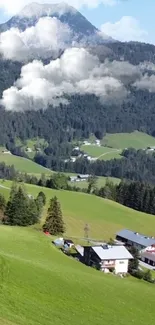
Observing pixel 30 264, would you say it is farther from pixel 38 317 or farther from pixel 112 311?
pixel 38 317

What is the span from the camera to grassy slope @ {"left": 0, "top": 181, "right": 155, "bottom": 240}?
104 meters


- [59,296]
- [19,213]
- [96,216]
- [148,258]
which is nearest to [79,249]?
[19,213]

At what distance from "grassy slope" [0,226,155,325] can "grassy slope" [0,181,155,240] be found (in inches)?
1807

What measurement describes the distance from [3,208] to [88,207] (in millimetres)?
40075

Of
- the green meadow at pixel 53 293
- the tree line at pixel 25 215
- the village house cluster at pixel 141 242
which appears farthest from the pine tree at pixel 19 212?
the village house cluster at pixel 141 242

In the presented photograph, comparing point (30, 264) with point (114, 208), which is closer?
point (30, 264)

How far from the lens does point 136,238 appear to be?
9881 centimetres

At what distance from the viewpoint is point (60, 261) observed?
2147 inches

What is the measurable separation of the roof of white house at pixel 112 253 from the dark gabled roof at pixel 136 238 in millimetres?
24652

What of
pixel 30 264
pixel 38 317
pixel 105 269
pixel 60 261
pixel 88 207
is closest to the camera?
pixel 38 317

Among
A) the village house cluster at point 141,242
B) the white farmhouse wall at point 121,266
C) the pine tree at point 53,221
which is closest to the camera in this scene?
the white farmhouse wall at point 121,266

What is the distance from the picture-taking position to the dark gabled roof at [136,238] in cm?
9590

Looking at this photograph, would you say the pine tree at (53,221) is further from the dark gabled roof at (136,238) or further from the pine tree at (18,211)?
the dark gabled roof at (136,238)

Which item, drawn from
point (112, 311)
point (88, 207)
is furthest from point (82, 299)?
point (88, 207)
